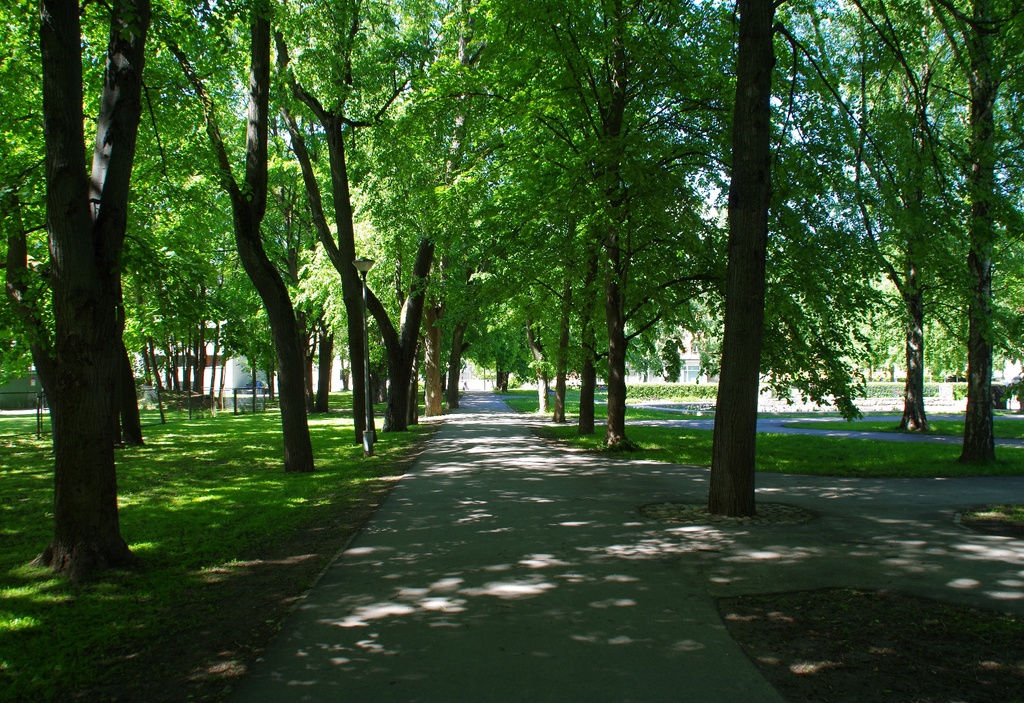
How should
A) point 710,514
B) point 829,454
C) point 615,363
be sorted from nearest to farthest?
point 710,514
point 829,454
point 615,363

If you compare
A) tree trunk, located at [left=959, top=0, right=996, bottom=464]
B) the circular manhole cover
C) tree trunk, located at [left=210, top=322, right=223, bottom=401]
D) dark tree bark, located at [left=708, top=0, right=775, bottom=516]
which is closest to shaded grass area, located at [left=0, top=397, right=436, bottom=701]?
tree trunk, located at [left=210, top=322, right=223, bottom=401]

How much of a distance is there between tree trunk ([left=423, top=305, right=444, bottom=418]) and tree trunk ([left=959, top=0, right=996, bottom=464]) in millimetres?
19490

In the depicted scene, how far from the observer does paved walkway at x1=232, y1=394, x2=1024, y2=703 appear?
402cm

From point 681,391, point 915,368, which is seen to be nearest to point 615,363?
point 915,368

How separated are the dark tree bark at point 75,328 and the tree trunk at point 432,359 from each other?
74.1 ft

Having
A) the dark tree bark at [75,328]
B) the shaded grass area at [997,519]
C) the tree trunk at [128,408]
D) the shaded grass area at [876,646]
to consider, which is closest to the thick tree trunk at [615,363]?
the shaded grass area at [997,519]

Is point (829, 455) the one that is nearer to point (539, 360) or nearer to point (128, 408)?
point (539, 360)

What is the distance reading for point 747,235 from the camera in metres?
8.25

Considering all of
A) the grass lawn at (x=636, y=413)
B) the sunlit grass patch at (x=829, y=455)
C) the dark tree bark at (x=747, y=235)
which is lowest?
the grass lawn at (x=636, y=413)

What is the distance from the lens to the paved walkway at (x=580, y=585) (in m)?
4.02

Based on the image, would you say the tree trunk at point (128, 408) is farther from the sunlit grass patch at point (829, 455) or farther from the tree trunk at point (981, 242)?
the tree trunk at point (981, 242)

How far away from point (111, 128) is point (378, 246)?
1767 centimetres

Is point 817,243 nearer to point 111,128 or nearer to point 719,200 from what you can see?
point 719,200

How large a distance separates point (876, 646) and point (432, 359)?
26.8 metres
